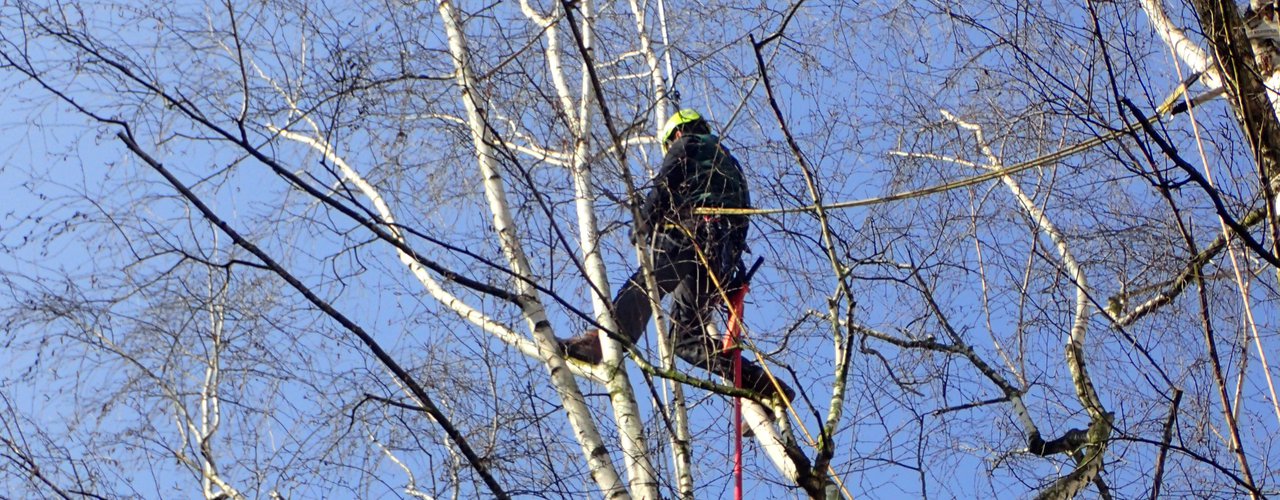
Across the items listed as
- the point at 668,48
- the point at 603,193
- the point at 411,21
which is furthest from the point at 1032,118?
the point at 411,21

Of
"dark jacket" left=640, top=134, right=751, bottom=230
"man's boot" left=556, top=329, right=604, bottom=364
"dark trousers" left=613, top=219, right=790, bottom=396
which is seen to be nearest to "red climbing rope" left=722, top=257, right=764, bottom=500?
"dark trousers" left=613, top=219, right=790, bottom=396

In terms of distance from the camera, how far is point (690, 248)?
489 cm

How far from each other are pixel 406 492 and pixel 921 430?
6.41 ft

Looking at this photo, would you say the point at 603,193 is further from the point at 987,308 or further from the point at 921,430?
the point at 987,308

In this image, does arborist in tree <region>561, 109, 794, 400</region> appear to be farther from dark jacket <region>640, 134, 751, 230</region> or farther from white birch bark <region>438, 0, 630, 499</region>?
white birch bark <region>438, 0, 630, 499</region>

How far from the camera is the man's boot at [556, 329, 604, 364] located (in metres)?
5.12

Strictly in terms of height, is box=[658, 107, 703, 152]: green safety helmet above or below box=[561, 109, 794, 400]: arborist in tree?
above

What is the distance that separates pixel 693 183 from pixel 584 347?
79 cm

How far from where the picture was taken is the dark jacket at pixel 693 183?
14.9ft

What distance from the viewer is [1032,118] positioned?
16.8ft

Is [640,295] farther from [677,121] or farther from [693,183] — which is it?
[677,121]

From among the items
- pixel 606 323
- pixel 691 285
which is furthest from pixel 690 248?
pixel 606 323

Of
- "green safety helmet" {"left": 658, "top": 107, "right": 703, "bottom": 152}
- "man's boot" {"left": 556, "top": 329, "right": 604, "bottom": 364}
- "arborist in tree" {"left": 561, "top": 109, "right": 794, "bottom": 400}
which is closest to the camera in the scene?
"arborist in tree" {"left": 561, "top": 109, "right": 794, "bottom": 400}

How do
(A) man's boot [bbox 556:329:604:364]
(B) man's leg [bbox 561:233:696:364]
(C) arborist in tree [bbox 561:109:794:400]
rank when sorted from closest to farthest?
1. (C) arborist in tree [bbox 561:109:794:400]
2. (B) man's leg [bbox 561:233:696:364]
3. (A) man's boot [bbox 556:329:604:364]
